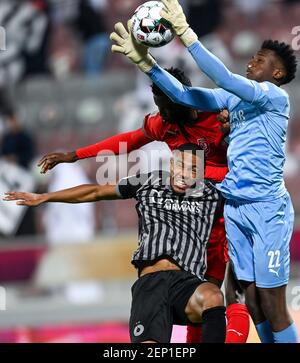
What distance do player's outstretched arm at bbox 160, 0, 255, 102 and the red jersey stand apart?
70cm

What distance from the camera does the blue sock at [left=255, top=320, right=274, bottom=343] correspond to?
6863 mm

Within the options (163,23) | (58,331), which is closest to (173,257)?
(163,23)

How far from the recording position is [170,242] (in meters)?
6.69

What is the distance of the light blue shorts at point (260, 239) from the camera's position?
6641 millimetres

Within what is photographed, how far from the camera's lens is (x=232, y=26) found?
15438 mm

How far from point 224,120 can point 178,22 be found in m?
0.82

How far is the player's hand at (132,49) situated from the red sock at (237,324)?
167cm

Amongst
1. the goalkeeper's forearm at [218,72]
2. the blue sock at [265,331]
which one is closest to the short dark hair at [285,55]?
the goalkeeper's forearm at [218,72]

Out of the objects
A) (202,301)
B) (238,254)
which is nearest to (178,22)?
(238,254)

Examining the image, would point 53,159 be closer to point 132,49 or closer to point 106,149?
point 106,149

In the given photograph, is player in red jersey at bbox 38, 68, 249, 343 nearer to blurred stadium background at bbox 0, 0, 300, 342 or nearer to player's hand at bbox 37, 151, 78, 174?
player's hand at bbox 37, 151, 78, 174

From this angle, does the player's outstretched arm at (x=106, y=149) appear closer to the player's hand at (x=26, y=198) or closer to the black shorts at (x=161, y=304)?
the player's hand at (x=26, y=198)

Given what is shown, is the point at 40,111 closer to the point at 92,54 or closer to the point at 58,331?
the point at 92,54

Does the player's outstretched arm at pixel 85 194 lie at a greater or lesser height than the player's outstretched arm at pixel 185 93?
lesser
